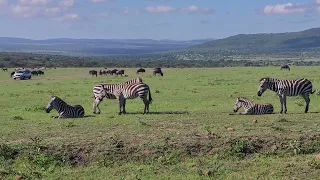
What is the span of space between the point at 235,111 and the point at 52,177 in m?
10.1

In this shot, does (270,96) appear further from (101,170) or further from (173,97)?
(101,170)

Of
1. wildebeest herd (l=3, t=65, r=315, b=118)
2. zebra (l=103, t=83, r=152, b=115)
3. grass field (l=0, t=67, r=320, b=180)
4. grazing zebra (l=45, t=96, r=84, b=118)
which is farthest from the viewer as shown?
zebra (l=103, t=83, r=152, b=115)

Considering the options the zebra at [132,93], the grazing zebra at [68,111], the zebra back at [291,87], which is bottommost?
the grazing zebra at [68,111]

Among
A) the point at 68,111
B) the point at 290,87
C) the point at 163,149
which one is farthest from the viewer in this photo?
the point at 290,87

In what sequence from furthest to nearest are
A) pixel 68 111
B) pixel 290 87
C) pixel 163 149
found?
pixel 290 87
pixel 68 111
pixel 163 149

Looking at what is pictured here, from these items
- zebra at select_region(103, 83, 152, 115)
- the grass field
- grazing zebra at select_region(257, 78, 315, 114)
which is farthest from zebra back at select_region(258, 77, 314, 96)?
zebra at select_region(103, 83, 152, 115)

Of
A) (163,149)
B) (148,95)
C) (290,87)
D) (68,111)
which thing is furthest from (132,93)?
(163,149)

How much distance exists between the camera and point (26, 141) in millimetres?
12797

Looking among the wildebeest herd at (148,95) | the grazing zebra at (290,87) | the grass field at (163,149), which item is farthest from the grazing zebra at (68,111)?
the grazing zebra at (290,87)

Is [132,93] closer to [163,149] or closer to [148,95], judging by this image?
[148,95]

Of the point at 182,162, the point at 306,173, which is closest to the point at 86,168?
the point at 182,162

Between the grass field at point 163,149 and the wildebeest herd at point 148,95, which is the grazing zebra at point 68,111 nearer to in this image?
the wildebeest herd at point 148,95

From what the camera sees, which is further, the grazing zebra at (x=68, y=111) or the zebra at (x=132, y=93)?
the zebra at (x=132, y=93)

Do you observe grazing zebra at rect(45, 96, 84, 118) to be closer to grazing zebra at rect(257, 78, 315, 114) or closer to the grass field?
the grass field
